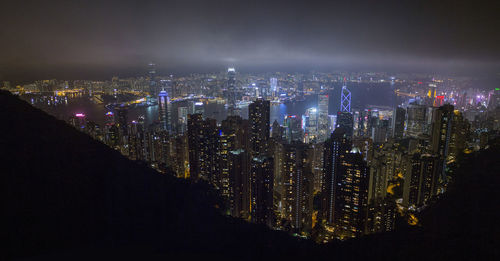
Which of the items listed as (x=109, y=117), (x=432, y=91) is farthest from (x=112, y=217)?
(x=432, y=91)

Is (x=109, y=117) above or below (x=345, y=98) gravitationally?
below

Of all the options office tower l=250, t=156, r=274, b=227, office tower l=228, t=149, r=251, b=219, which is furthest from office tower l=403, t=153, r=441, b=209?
office tower l=228, t=149, r=251, b=219

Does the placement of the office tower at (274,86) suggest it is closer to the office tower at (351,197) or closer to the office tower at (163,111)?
the office tower at (163,111)

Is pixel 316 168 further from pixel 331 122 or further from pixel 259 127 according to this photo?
pixel 331 122

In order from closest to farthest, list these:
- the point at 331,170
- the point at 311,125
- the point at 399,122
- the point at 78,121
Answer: the point at 331,170, the point at 78,121, the point at 399,122, the point at 311,125

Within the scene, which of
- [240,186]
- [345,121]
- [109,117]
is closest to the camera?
[240,186]

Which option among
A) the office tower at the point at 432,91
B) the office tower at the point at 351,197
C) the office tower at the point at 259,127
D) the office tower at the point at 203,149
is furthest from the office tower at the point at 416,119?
the office tower at the point at 203,149

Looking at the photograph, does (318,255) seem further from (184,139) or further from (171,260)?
(184,139)
